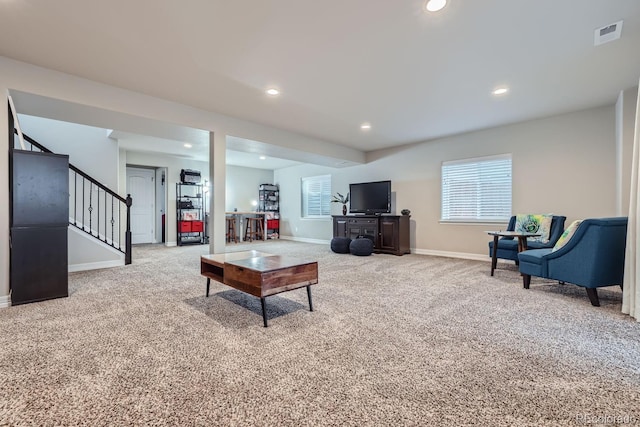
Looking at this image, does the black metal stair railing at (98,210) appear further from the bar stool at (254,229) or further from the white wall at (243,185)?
the bar stool at (254,229)

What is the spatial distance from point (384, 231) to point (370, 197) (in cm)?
100

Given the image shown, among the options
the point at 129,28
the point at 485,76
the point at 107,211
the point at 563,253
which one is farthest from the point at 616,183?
the point at 107,211

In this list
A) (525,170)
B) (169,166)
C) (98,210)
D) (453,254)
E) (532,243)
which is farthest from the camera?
(169,166)

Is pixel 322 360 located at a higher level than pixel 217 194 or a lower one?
lower

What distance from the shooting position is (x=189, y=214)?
26.9 feet

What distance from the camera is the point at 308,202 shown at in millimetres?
9078

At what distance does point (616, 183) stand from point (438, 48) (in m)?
3.56

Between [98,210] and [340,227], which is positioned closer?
[98,210]

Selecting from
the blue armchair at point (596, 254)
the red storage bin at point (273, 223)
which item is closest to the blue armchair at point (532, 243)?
the blue armchair at point (596, 254)

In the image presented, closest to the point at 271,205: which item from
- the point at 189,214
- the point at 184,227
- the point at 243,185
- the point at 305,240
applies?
the point at 243,185

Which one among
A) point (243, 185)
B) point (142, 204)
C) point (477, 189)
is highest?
point (243, 185)

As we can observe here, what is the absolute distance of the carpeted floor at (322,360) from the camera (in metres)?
1.32

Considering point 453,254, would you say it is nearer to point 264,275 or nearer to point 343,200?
point 343,200

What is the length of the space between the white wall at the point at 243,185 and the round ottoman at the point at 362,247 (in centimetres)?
492
